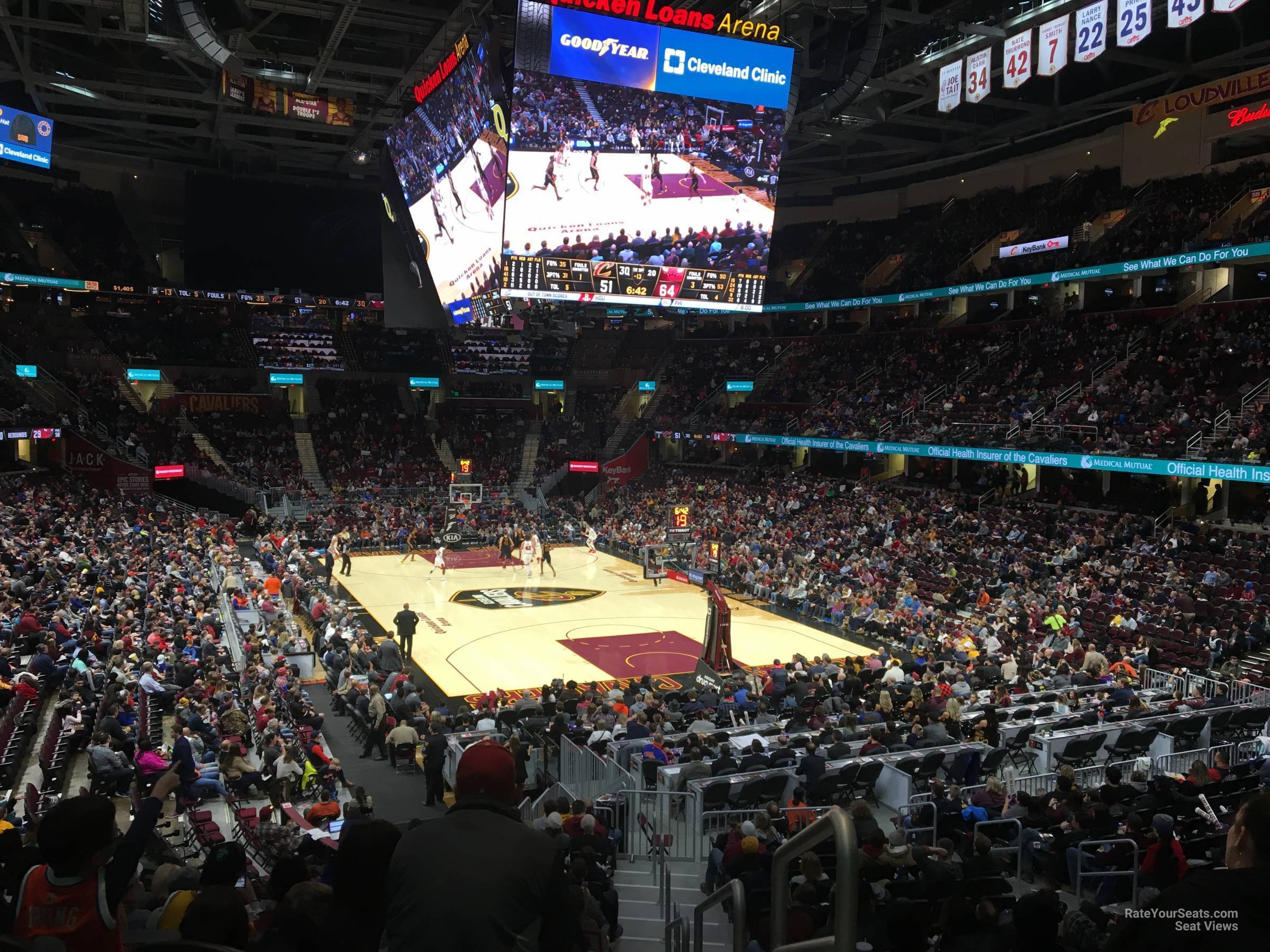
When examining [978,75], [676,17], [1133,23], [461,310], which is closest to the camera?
[1133,23]

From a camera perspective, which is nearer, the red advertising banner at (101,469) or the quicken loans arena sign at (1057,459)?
the quicken loans arena sign at (1057,459)

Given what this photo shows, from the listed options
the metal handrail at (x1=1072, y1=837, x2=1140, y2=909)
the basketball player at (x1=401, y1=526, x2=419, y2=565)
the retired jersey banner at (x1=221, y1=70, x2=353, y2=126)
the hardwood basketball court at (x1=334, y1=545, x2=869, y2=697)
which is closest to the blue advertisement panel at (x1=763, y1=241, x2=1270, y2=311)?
the hardwood basketball court at (x1=334, y1=545, x2=869, y2=697)

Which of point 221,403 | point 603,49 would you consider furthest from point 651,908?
point 221,403

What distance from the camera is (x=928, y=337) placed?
4059 centimetres

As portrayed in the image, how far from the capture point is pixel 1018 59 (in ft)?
76.5

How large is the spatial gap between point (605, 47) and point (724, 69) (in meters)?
3.35

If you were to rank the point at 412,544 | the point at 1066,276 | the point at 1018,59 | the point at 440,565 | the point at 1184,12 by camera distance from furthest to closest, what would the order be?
the point at 412,544
the point at 1066,276
the point at 440,565
the point at 1018,59
the point at 1184,12

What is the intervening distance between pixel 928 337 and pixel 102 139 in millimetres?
39516

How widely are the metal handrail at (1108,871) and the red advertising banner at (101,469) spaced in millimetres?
37876

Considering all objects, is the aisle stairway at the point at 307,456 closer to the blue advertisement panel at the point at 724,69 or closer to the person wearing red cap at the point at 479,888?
the blue advertisement panel at the point at 724,69

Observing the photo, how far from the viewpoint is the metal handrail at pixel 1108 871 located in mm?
8518

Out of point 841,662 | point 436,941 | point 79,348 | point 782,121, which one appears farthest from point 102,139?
point 436,941

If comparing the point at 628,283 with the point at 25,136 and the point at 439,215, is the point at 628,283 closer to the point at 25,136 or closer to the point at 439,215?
the point at 439,215

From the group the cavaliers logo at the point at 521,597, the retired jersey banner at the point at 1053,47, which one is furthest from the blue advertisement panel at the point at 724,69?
the cavaliers logo at the point at 521,597
